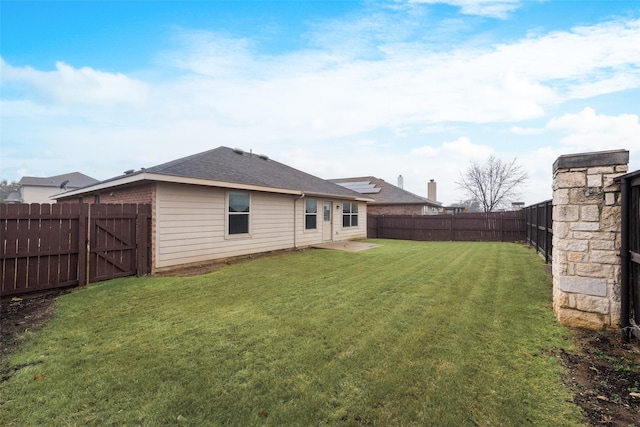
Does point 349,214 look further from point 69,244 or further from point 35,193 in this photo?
point 35,193

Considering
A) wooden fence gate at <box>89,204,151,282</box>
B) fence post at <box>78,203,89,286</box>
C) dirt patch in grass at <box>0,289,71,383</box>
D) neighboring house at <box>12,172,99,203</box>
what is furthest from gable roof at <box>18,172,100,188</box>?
dirt patch in grass at <box>0,289,71,383</box>

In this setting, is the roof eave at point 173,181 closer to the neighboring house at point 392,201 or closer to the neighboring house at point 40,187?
the neighboring house at point 392,201

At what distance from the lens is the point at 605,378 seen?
8.64 ft

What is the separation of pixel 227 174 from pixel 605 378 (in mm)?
9424

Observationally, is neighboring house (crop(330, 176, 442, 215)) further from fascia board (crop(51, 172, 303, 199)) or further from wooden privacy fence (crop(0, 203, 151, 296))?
wooden privacy fence (crop(0, 203, 151, 296))

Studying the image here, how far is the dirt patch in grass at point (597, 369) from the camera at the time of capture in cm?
218

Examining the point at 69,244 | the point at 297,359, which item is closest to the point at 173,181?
the point at 69,244

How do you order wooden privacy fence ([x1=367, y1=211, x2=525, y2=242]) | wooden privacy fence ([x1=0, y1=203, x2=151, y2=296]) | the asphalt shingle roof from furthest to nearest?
wooden privacy fence ([x1=367, y1=211, x2=525, y2=242]) < the asphalt shingle roof < wooden privacy fence ([x1=0, y1=203, x2=151, y2=296])

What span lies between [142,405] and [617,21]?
427 inches

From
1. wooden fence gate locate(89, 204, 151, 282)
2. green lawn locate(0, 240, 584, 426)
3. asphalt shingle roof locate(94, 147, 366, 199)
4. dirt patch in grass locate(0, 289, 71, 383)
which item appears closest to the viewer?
green lawn locate(0, 240, 584, 426)

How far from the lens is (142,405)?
7.30 feet

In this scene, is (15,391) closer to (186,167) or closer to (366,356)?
(366,356)

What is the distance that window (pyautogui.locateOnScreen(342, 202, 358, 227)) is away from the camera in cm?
1577

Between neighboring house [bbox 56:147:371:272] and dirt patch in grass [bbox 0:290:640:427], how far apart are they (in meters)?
3.46
